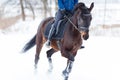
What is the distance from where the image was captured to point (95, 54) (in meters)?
8.79

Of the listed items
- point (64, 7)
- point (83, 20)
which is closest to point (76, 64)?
point (64, 7)

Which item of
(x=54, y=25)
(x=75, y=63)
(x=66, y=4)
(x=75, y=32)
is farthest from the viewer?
(x=75, y=63)

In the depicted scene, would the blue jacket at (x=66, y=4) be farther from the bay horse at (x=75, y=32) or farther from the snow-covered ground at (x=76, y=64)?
the snow-covered ground at (x=76, y=64)

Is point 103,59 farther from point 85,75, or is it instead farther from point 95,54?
point 85,75

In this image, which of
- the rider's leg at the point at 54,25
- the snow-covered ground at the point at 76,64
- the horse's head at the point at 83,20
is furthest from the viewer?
the snow-covered ground at the point at 76,64

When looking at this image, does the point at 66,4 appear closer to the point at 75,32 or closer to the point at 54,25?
the point at 54,25

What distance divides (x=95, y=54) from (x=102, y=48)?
→ 3.10ft

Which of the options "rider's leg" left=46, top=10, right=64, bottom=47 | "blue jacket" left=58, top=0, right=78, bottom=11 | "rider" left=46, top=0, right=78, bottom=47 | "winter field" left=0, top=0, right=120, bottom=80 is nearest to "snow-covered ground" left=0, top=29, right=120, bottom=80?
"winter field" left=0, top=0, right=120, bottom=80

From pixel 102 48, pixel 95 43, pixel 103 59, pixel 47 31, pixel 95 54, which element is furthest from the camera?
pixel 95 43

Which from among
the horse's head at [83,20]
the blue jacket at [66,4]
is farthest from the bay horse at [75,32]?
the blue jacket at [66,4]

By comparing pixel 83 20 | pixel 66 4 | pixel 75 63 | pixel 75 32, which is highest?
pixel 66 4

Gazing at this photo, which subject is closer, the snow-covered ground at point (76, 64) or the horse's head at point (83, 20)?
the horse's head at point (83, 20)

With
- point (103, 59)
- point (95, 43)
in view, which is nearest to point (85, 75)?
point (103, 59)

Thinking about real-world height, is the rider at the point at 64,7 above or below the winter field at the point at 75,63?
above
